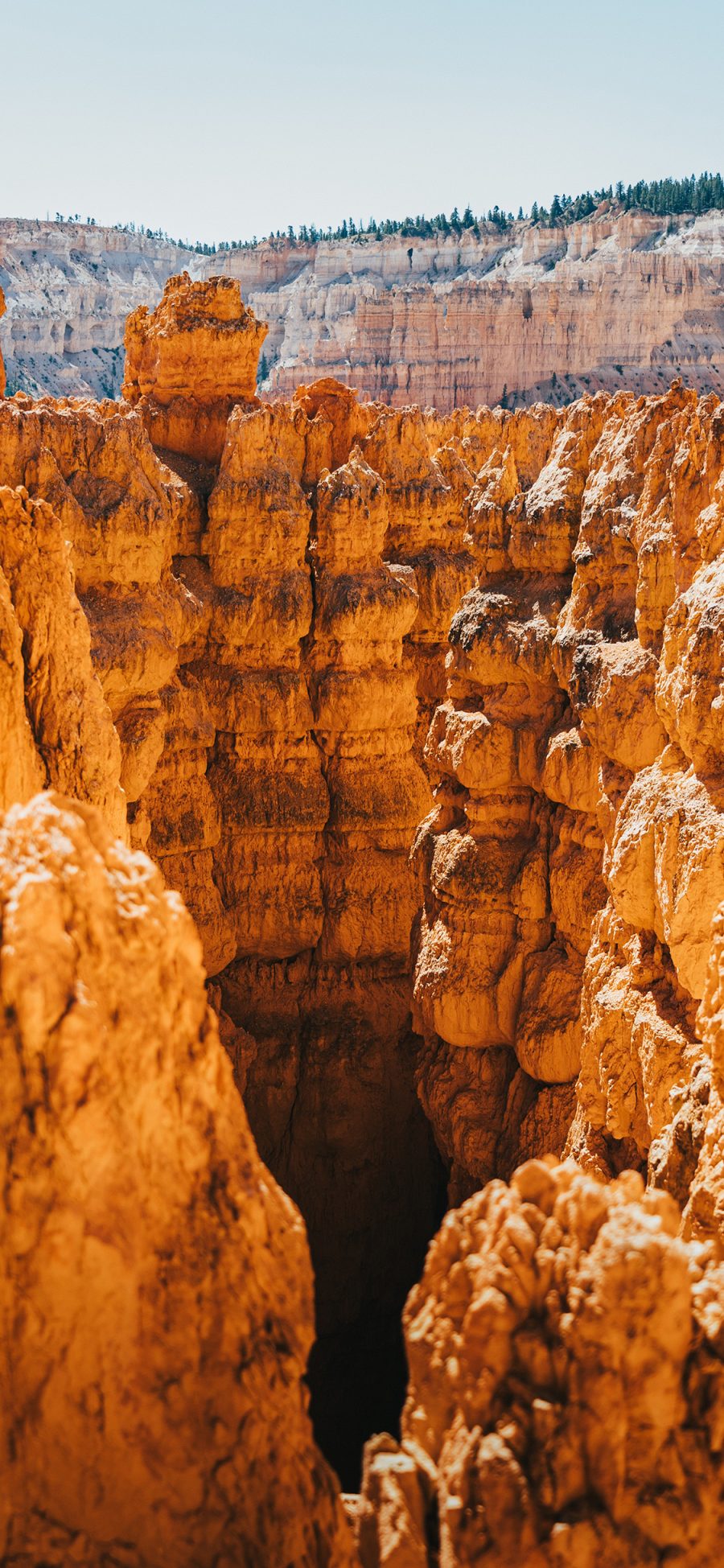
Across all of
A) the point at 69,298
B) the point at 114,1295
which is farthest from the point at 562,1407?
the point at 69,298

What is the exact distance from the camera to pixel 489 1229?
3686 millimetres

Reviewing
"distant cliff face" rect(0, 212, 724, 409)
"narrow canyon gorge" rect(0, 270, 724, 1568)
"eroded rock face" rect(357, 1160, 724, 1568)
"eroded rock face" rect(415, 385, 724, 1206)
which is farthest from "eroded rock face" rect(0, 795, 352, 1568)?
"distant cliff face" rect(0, 212, 724, 409)

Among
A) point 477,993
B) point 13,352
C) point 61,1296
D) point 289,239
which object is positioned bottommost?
point 61,1296

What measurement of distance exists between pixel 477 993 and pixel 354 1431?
13.6 ft

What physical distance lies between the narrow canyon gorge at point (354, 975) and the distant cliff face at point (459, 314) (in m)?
53.8

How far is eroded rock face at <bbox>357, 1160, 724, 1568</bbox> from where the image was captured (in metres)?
3.47

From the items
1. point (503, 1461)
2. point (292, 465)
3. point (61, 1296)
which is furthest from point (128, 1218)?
point (292, 465)

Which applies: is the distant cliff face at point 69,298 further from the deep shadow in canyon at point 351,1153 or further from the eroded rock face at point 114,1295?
the eroded rock face at point 114,1295

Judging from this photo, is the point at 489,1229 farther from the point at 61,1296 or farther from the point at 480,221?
the point at 480,221

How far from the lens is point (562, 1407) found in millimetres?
3529

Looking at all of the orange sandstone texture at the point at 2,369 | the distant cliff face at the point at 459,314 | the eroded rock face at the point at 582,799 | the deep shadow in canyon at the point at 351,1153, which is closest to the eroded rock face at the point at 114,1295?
the eroded rock face at the point at 582,799

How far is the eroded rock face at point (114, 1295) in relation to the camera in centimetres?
343

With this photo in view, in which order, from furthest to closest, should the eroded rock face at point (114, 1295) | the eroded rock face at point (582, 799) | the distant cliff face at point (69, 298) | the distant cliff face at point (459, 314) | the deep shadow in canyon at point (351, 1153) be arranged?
the distant cliff face at point (69, 298)
the distant cliff face at point (459, 314)
the deep shadow in canyon at point (351, 1153)
the eroded rock face at point (582, 799)
the eroded rock face at point (114, 1295)

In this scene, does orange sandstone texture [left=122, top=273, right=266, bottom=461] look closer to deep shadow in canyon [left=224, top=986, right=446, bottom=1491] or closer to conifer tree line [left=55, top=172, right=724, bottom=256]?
deep shadow in canyon [left=224, top=986, right=446, bottom=1491]
